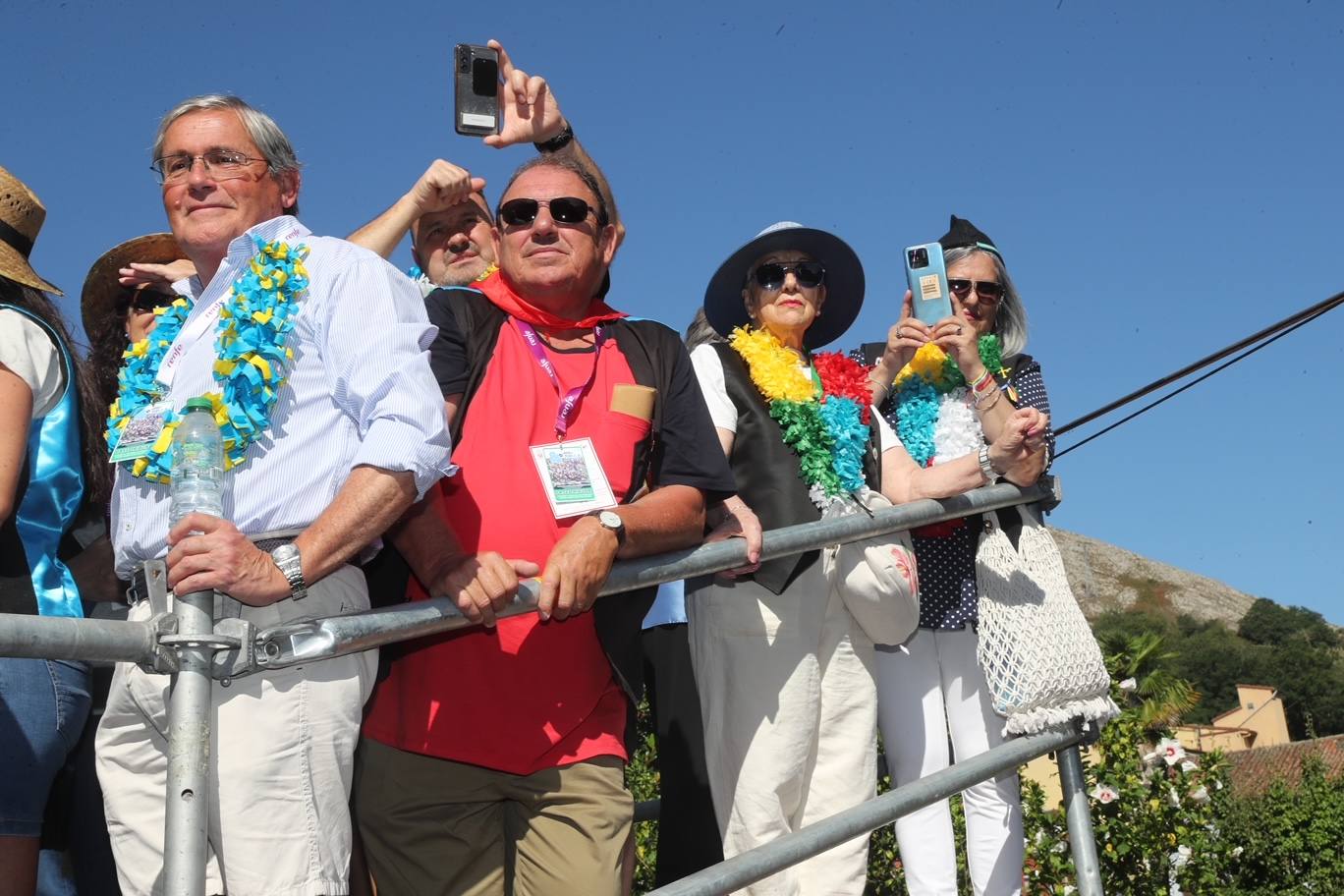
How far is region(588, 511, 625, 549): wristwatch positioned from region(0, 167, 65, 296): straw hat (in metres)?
1.40

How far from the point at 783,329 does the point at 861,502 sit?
2.15 feet

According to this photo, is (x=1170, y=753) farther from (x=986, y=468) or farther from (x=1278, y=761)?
(x=1278, y=761)

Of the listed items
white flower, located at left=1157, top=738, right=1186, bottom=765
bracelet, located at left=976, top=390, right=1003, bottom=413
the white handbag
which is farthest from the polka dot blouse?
white flower, located at left=1157, top=738, right=1186, bottom=765

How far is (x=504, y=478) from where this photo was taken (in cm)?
297

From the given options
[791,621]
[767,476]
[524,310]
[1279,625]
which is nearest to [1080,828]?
[791,621]

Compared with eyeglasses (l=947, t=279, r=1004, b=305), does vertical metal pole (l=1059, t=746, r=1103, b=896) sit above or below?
below

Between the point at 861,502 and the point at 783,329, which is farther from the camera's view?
the point at 783,329

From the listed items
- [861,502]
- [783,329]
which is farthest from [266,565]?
[783,329]

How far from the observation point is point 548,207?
330 cm

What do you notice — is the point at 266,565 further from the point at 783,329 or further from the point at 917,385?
the point at 917,385

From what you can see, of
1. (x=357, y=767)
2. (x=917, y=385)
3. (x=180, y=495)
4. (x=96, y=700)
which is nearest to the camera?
A: (x=180, y=495)

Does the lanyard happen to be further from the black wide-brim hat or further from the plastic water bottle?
the black wide-brim hat

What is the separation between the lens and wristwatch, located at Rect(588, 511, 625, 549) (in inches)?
108

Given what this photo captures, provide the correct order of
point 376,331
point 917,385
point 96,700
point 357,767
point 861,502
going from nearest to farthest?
point 376,331 → point 357,767 → point 96,700 → point 861,502 → point 917,385
